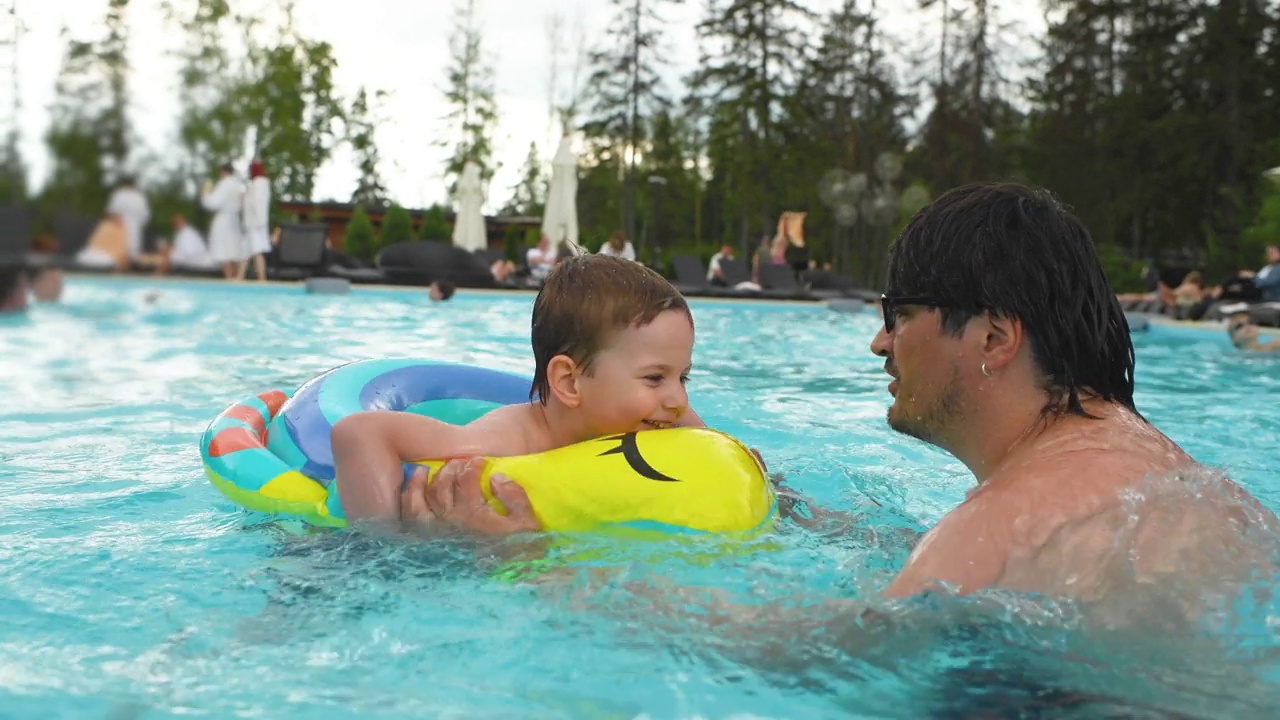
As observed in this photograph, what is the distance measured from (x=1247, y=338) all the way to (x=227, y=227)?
1445 centimetres

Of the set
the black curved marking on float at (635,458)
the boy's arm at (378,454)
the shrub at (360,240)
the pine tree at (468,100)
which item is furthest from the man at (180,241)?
the pine tree at (468,100)

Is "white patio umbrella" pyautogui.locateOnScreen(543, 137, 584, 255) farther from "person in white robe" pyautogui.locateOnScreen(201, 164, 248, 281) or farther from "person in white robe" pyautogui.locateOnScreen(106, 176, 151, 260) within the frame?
"person in white robe" pyautogui.locateOnScreen(106, 176, 151, 260)

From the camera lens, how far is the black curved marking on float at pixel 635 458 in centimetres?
270

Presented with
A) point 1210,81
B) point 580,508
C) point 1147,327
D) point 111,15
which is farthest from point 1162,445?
point 1210,81

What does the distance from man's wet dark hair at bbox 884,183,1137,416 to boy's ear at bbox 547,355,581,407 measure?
1.03 meters

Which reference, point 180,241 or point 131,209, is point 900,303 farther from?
point 180,241

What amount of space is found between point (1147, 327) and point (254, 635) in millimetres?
13280

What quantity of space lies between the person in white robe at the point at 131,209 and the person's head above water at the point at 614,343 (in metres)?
2.39

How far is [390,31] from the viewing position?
37.7 m

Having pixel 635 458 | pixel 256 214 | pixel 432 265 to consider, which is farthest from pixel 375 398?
pixel 432 265

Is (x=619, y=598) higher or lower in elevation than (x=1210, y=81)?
lower

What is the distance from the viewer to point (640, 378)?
2885 millimetres

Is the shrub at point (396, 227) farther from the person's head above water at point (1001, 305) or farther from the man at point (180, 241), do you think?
the person's head above water at point (1001, 305)

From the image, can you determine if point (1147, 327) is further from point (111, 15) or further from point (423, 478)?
point (423, 478)
